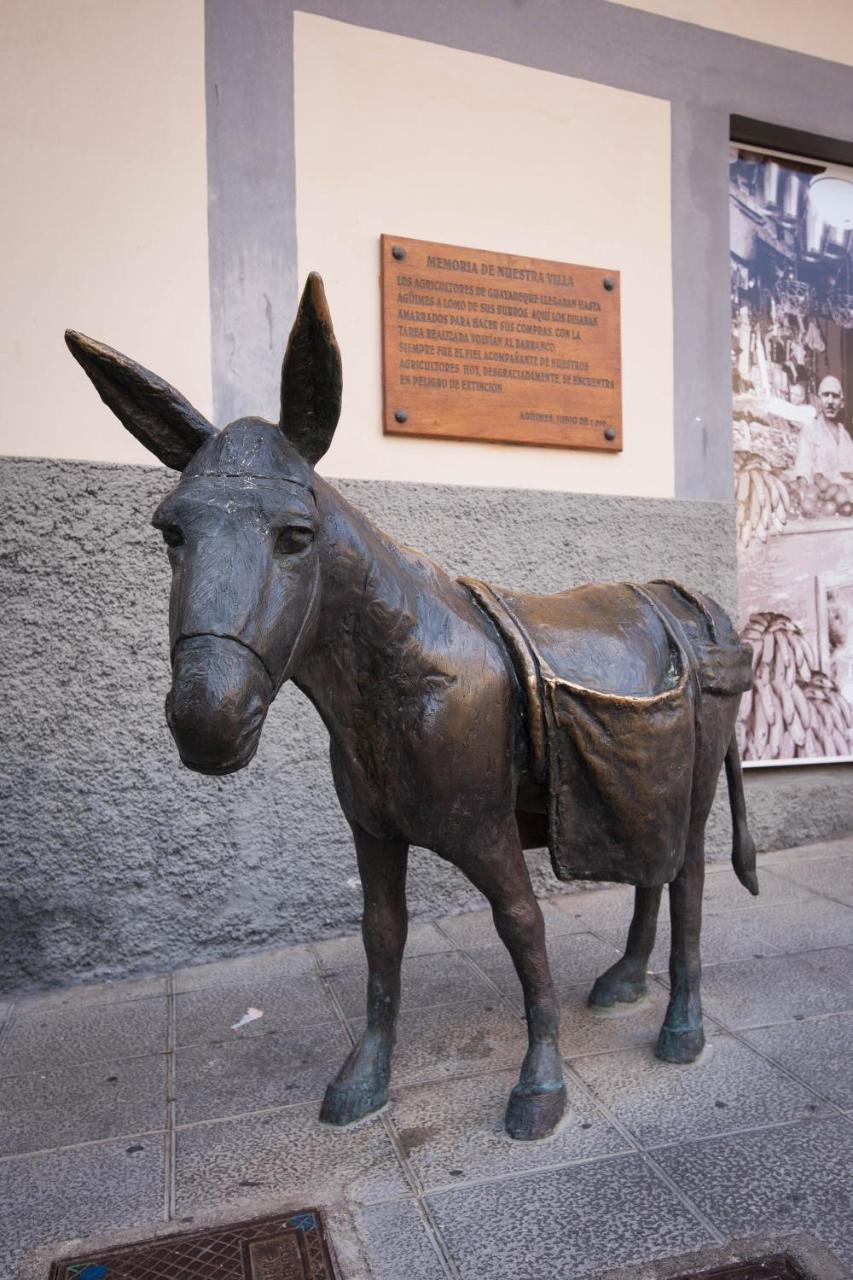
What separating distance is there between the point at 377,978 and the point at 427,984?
2.96 feet

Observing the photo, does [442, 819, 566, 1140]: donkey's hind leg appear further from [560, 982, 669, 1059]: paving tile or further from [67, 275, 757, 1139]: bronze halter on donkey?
[560, 982, 669, 1059]: paving tile

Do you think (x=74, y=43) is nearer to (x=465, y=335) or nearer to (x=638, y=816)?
(x=465, y=335)

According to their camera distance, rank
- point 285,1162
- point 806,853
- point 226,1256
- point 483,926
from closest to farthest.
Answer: point 226,1256, point 285,1162, point 483,926, point 806,853

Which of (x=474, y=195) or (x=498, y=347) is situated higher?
(x=474, y=195)

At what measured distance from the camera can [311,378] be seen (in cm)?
178

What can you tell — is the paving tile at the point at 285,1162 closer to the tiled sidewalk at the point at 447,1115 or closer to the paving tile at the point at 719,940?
the tiled sidewalk at the point at 447,1115

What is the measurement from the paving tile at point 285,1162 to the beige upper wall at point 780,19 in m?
5.19

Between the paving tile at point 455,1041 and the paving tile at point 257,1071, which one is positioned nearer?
the paving tile at point 257,1071

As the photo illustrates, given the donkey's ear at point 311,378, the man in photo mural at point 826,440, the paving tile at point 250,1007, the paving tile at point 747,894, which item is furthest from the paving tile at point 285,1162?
the man in photo mural at point 826,440

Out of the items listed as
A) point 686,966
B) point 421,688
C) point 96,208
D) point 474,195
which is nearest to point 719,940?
point 686,966

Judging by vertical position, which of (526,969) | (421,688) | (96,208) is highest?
(96,208)

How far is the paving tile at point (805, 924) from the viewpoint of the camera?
3.46 metres

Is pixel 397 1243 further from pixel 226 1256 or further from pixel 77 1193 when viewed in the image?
pixel 77 1193

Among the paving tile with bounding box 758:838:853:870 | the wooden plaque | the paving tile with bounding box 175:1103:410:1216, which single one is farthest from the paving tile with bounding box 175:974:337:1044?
the paving tile with bounding box 758:838:853:870
